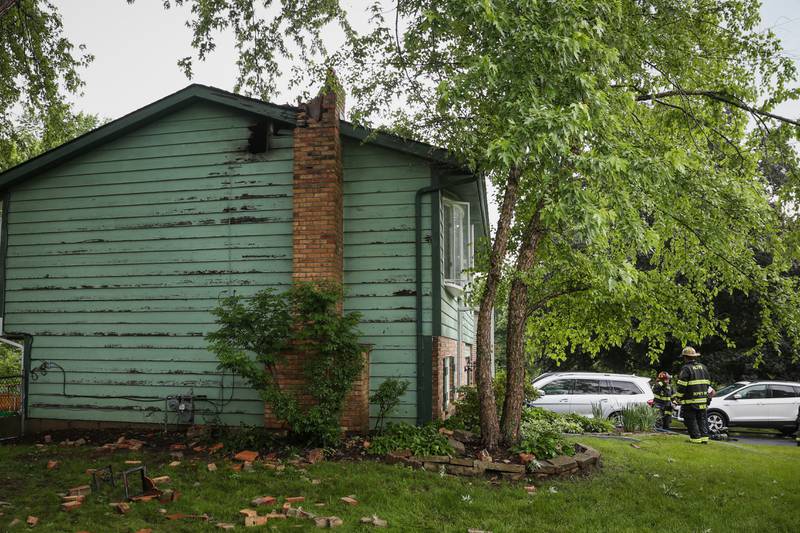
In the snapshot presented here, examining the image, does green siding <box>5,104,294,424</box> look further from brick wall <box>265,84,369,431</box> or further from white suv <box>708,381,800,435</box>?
white suv <box>708,381,800,435</box>

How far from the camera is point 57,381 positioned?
35.3 feet

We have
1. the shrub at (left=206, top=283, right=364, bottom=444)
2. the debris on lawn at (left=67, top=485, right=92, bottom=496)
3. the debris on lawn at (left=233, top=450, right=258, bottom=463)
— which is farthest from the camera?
the shrub at (left=206, top=283, right=364, bottom=444)

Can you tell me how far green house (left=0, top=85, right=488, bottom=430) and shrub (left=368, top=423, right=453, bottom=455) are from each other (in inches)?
26.3

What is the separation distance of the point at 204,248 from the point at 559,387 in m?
10.9

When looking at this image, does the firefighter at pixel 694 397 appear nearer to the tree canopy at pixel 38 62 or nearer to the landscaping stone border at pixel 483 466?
the landscaping stone border at pixel 483 466

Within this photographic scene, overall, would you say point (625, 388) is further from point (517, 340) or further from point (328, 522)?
point (328, 522)

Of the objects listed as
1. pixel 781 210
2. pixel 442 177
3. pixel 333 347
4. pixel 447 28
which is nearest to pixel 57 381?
pixel 333 347

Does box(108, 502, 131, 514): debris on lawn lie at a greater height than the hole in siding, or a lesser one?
lesser

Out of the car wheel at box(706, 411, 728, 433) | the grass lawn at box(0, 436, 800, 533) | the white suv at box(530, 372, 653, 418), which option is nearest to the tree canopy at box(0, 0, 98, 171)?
the grass lawn at box(0, 436, 800, 533)

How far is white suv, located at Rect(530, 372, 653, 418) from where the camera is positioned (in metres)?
16.5

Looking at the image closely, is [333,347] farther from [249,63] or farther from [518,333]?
[249,63]

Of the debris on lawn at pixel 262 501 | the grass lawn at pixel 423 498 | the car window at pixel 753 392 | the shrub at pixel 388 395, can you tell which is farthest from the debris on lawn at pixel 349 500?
the car window at pixel 753 392

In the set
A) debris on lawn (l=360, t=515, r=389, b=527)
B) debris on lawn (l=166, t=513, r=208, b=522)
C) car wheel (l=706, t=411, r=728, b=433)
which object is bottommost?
car wheel (l=706, t=411, r=728, b=433)

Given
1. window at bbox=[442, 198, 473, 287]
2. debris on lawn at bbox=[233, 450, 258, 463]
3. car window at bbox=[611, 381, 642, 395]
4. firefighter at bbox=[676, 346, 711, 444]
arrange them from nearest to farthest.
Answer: debris on lawn at bbox=[233, 450, 258, 463], window at bbox=[442, 198, 473, 287], firefighter at bbox=[676, 346, 711, 444], car window at bbox=[611, 381, 642, 395]
